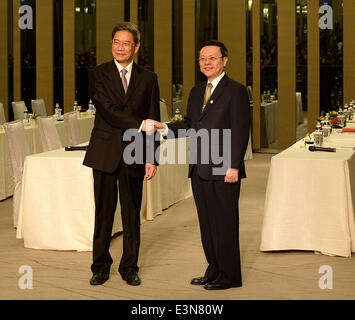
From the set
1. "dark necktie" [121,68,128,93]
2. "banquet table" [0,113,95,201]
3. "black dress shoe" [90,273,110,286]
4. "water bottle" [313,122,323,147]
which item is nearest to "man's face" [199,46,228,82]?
"dark necktie" [121,68,128,93]

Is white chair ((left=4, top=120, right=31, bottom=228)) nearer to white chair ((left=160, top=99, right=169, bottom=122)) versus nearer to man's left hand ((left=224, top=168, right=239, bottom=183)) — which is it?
man's left hand ((left=224, top=168, right=239, bottom=183))

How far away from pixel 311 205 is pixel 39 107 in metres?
7.16

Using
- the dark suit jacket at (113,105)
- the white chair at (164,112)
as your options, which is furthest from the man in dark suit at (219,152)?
the white chair at (164,112)

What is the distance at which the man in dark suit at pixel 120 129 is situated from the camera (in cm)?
436

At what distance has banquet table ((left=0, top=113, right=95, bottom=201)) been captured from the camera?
25.7 ft

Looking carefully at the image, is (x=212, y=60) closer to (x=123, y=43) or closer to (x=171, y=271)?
(x=123, y=43)

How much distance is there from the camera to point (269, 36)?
1180 centimetres

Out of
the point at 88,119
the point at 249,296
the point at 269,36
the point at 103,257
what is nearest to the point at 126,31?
the point at 103,257

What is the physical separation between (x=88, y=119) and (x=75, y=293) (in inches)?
234

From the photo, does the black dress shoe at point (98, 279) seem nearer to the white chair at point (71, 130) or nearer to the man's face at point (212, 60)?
the man's face at point (212, 60)

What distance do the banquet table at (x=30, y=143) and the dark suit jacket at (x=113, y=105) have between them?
3590mm

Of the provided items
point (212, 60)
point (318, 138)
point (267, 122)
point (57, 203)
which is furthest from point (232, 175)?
point (267, 122)
